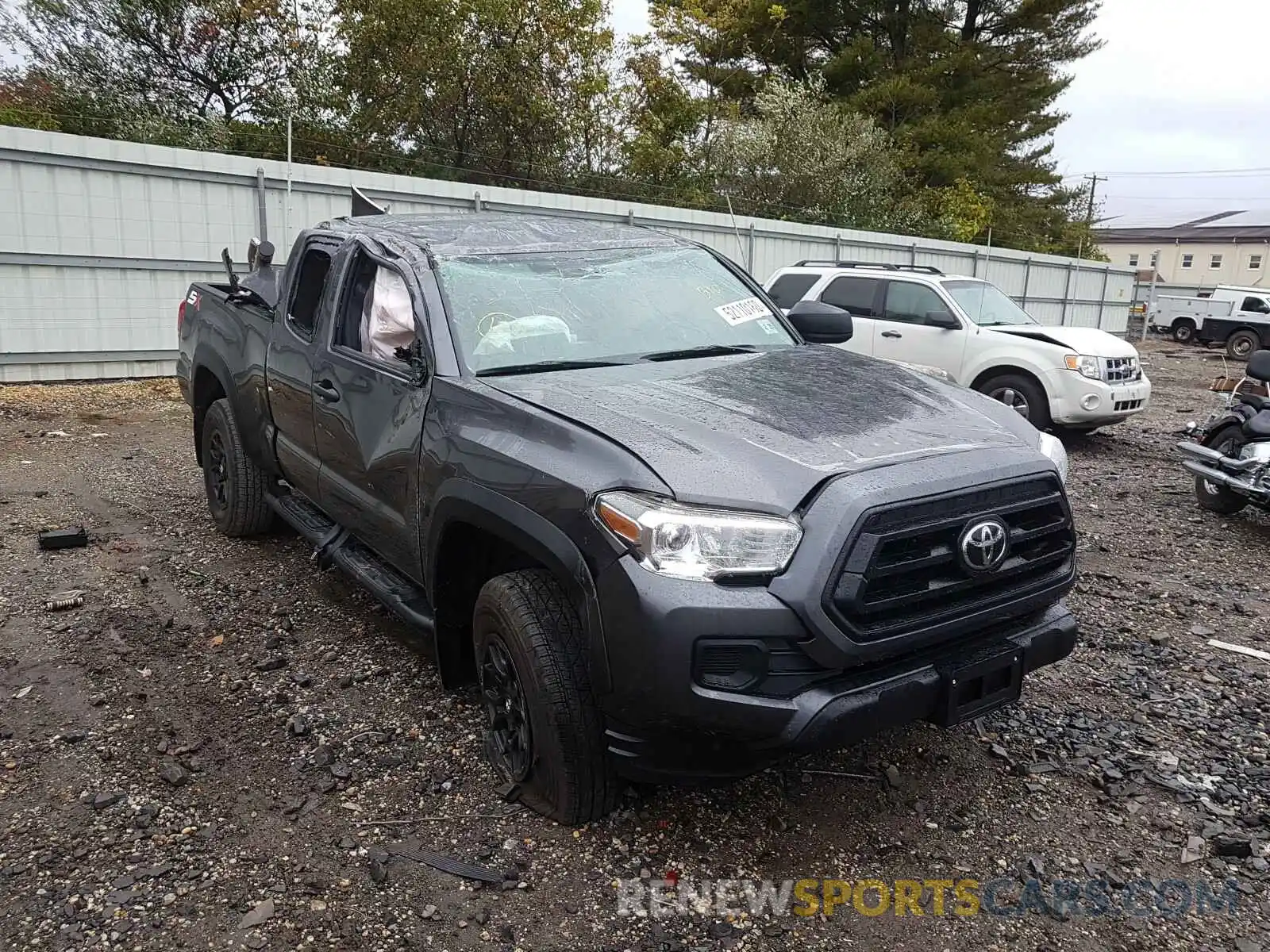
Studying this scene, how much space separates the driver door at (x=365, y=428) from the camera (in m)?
3.46

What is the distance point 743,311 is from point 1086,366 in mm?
6688

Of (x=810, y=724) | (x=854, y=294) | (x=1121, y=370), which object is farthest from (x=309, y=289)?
(x=1121, y=370)

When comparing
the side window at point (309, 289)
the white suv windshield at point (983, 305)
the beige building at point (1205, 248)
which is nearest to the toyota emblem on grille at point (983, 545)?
the side window at point (309, 289)

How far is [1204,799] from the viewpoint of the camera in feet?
10.7

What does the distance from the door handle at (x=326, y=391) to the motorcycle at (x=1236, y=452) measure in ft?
19.1

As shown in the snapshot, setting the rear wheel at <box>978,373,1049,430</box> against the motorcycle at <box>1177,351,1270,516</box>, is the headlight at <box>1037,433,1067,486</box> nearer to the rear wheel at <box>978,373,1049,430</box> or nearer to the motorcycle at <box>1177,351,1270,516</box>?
the motorcycle at <box>1177,351,1270,516</box>

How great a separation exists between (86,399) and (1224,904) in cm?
1066

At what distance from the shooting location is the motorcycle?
6379 millimetres

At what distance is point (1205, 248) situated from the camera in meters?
62.4

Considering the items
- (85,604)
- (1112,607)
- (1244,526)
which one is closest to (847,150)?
(1244,526)

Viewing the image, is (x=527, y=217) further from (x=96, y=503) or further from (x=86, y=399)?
(x=86, y=399)

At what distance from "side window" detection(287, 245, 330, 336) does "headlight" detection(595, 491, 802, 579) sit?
98.5 inches

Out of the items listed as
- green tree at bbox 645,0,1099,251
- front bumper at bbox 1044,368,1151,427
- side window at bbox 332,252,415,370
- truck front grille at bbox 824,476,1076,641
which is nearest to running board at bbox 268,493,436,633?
side window at bbox 332,252,415,370

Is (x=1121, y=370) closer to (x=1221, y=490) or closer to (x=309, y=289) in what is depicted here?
(x=1221, y=490)
